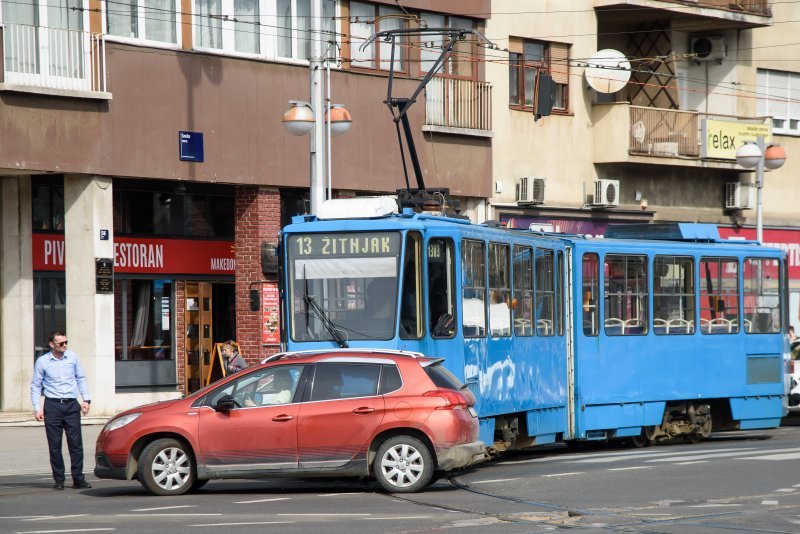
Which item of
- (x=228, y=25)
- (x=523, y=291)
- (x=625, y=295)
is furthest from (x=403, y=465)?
(x=228, y=25)

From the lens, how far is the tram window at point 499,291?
1930 centimetres

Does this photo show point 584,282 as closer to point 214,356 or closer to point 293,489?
point 293,489

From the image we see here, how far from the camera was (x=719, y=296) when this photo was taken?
24172mm

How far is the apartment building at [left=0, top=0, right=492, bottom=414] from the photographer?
2653 centimetres

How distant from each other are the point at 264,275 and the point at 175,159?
10.5 ft

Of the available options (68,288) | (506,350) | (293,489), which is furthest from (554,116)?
(293,489)

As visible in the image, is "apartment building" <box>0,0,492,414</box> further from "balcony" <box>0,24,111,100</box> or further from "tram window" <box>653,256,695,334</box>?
"tram window" <box>653,256,695,334</box>

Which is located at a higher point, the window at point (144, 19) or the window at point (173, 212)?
the window at point (144, 19)

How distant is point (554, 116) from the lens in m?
35.9

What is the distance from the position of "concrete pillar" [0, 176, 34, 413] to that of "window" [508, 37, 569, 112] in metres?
11.8

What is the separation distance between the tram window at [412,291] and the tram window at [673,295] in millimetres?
6728

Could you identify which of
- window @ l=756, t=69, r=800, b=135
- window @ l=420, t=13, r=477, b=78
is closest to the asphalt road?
window @ l=420, t=13, r=477, b=78

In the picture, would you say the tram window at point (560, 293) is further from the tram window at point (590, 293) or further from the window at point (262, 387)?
the window at point (262, 387)

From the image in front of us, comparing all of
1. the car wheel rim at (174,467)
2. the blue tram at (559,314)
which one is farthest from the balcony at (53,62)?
the car wheel rim at (174,467)
